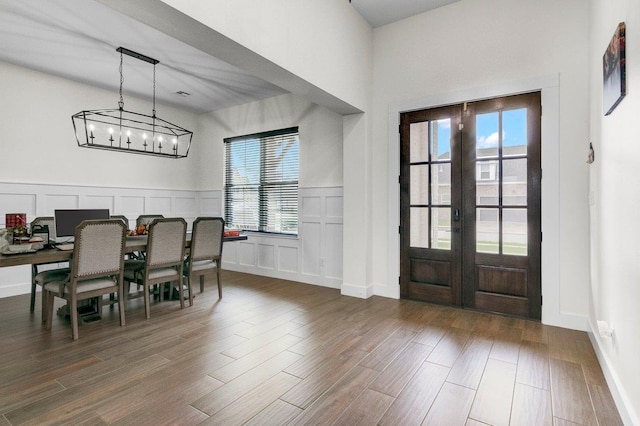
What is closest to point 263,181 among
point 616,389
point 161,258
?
point 161,258

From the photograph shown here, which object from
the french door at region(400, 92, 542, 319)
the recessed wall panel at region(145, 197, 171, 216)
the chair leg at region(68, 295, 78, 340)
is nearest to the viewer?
the chair leg at region(68, 295, 78, 340)

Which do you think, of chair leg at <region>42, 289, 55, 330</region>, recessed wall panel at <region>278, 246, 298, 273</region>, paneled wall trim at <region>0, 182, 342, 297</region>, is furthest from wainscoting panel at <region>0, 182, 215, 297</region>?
recessed wall panel at <region>278, 246, 298, 273</region>

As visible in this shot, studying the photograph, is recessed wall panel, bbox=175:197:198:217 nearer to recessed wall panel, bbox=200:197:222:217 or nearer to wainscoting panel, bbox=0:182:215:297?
wainscoting panel, bbox=0:182:215:297

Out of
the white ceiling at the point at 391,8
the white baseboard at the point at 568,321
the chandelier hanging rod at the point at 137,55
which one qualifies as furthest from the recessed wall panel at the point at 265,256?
the white baseboard at the point at 568,321

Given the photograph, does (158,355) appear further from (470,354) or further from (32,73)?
(32,73)

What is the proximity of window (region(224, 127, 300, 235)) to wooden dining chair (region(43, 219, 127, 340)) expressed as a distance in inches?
103

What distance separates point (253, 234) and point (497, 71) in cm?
424

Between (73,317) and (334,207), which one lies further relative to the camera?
(334,207)

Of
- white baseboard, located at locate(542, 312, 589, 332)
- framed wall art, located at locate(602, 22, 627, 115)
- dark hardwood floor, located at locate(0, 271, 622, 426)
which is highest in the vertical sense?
framed wall art, located at locate(602, 22, 627, 115)

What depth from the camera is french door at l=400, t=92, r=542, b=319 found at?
329 centimetres

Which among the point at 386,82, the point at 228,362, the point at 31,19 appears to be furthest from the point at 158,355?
the point at 386,82

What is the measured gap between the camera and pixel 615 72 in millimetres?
1851

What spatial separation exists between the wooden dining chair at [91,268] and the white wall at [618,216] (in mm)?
3759

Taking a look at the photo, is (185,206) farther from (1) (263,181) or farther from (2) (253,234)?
(1) (263,181)
